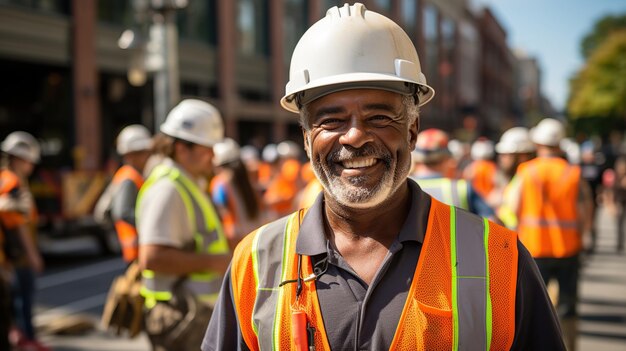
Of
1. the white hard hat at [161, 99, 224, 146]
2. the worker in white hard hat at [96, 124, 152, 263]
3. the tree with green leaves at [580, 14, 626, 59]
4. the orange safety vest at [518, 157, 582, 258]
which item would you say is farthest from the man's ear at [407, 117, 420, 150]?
the tree with green leaves at [580, 14, 626, 59]

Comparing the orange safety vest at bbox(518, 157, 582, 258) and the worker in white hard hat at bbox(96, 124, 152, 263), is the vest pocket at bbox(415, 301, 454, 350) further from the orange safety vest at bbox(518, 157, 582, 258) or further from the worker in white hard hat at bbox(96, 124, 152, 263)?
the orange safety vest at bbox(518, 157, 582, 258)

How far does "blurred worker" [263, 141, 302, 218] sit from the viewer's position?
36.5 feet

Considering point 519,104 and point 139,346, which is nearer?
point 139,346

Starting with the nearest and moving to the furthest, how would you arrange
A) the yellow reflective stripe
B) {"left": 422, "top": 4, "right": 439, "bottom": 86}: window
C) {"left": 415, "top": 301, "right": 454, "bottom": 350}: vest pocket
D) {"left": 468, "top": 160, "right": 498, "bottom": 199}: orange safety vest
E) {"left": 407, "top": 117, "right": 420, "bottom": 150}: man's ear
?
{"left": 415, "top": 301, "right": 454, "bottom": 350}: vest pocket
the yellow reflective stripe
{"left": 407, "top": 117, "right": 420, "bottom": 150}: man's ear
{"left": 468, "top": 160, "right": 498, "bottom": 199}: orange safety vest
{"left": 422, "top": 4, "right": 439, "bottom": 86}: window

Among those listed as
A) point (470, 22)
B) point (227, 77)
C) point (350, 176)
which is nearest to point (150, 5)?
point (350, 176)

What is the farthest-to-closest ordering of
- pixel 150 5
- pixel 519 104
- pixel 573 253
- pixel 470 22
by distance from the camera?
pixel 519 104
pixel 470 22
pixel 150 5
pixel 573 253

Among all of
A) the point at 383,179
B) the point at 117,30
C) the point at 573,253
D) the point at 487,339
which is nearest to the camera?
the point at 487,339

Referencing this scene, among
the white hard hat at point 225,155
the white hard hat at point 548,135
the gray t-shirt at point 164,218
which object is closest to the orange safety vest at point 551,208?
the white hard hat at point 548,135

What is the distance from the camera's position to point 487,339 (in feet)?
5.75

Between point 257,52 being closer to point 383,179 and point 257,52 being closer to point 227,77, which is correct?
point 227,77

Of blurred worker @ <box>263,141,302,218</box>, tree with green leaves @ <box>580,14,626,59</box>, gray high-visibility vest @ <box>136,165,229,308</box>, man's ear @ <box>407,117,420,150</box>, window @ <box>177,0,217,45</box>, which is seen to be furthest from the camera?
tree with green leaves @ <box>580,14,626,59</box>

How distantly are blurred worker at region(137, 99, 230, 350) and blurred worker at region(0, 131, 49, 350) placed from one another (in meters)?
3.09

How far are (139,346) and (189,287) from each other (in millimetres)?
3638

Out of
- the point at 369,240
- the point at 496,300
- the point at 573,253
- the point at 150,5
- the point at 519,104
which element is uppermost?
the point at 519,104
